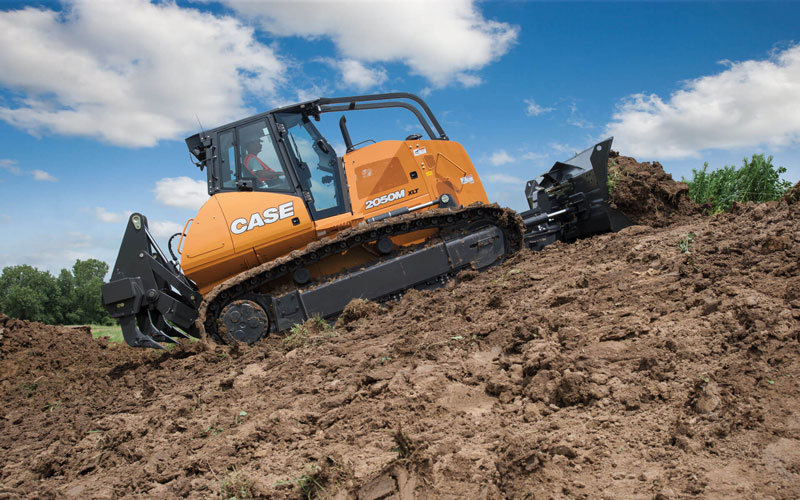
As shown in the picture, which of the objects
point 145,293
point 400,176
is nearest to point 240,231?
point 145,293

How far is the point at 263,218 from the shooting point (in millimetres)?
7039

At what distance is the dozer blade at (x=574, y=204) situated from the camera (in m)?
8.12

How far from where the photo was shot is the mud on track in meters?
2.68

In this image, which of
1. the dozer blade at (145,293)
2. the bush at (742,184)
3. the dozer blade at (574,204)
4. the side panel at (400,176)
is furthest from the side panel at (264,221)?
the bush at (742,184)

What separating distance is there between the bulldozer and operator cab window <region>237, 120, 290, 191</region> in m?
0.01

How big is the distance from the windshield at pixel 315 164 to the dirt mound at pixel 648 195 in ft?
13.6

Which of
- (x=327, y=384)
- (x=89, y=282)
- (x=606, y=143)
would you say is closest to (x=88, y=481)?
(x=327, y=384)

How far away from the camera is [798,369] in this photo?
298 centimetres

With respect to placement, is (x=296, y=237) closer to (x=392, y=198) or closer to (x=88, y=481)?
(x=392, y=198)

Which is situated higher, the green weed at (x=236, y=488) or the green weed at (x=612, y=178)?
the green weed at (x=612, y=178)

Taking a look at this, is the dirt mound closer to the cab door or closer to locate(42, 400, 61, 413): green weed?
the cab door

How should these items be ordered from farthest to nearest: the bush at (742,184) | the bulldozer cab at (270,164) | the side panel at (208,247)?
the bush at (742,184), the bulldozer cab at (270,164), the side panel at (208,247)

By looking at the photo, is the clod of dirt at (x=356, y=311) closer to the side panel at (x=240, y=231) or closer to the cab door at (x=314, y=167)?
the side panel at (x=240, y=231)

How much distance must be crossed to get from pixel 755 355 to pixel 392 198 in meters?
5.10
